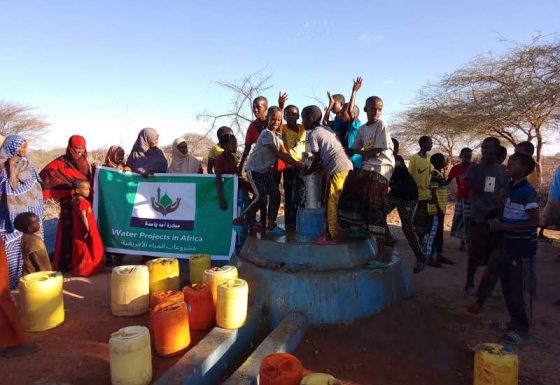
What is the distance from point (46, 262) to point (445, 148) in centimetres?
2444

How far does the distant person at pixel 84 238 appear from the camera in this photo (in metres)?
5.15

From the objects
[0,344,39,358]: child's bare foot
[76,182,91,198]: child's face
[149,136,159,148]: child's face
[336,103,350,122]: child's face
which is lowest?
[0,344,39,358]: child's bare foot

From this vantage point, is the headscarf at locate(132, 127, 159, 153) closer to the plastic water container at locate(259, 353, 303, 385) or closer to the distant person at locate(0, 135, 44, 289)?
the distant person at locate(0, 135, 44, 289)

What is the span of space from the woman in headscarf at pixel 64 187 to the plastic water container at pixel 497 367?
5166mm

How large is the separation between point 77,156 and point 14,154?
33.8 inches

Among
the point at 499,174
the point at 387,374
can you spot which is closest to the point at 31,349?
the point at 387,374

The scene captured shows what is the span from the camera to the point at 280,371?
2373 mm

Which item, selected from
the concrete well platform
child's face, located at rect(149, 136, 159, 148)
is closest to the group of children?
child's face, located at rect(149, 136, 159, 148)

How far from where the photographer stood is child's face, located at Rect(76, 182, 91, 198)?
525 cm

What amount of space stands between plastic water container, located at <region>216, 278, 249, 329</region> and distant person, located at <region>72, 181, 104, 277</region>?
9.14ft

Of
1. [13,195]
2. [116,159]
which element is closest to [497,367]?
[13,195]

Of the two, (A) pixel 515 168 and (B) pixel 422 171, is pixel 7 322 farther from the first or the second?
(B) pixel 422 171

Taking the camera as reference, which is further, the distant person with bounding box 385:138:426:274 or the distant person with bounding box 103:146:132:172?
the distant person with bounding box 103:146:132:172

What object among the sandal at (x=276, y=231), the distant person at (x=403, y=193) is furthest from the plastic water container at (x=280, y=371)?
the distant person at (x=403, y=193)
